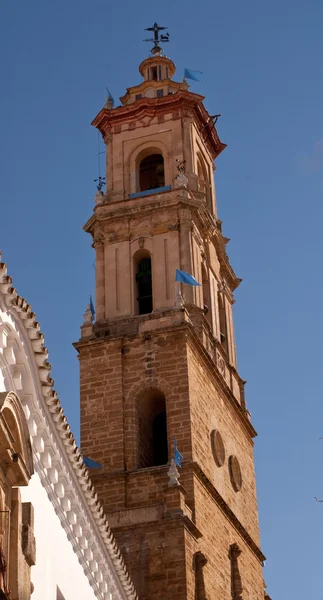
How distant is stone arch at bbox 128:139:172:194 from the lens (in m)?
32.3

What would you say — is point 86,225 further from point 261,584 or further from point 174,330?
point 261,584

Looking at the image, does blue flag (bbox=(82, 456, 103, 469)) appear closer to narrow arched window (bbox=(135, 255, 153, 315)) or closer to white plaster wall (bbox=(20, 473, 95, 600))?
narrow arched window (bbox=(135, 255, 153, 315))

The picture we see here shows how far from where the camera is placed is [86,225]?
31.6m

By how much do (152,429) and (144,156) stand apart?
822 centimetres

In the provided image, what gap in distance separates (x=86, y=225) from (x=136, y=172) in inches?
87.3

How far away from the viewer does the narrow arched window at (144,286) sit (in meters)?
30.2

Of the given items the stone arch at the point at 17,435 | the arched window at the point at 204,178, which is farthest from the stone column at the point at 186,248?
the stone arch at the point at 17,435

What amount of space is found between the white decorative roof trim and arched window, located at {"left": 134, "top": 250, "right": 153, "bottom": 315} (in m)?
12.4

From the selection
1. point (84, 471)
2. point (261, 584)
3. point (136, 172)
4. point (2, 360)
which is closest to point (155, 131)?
point (136, 172)

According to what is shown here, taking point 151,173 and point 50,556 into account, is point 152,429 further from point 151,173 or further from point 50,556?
point 50,556

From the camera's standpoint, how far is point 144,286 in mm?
30578

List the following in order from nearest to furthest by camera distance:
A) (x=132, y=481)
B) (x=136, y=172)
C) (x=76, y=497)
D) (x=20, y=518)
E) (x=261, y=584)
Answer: (x=20, y=518), (x=76, y=497), (x=132, y=481), (x=261, y=584), (x=136, y=172)

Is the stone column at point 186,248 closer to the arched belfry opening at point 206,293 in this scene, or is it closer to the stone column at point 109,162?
the arched belfry opening at point 206,293

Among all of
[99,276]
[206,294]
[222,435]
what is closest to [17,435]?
[222,435]
